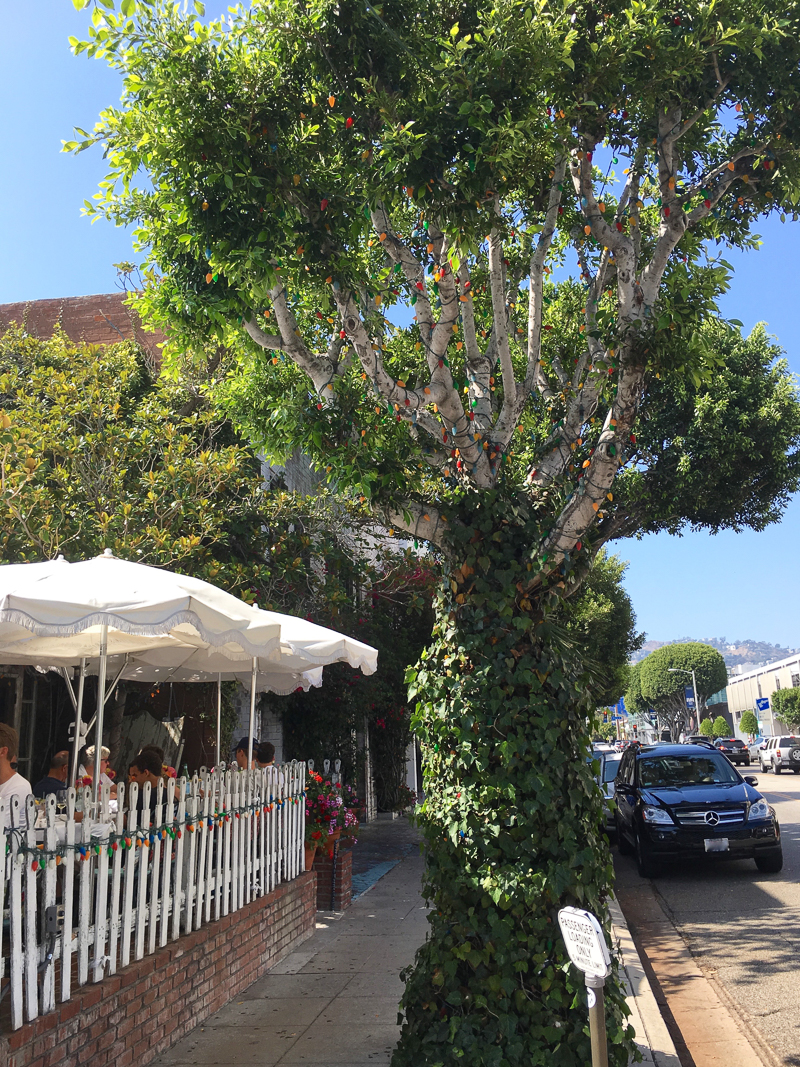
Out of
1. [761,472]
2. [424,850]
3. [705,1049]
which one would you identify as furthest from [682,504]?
[424,850]

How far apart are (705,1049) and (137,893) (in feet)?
12.7

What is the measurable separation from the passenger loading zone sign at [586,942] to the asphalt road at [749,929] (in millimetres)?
3162

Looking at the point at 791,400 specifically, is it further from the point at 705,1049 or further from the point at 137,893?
the point at 137,893

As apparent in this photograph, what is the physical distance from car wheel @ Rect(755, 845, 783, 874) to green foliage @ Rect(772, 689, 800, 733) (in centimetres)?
5185

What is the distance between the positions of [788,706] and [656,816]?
5408 cm

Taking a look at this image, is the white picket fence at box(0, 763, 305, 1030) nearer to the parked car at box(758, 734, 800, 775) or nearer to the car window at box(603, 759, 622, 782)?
the car window at box(603, 759, 622, 782)

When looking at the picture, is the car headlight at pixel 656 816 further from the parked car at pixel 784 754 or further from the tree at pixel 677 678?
the tree at pixel 677 678

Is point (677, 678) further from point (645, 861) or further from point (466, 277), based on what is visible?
point (466, 277)

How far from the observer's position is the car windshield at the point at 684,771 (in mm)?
11945

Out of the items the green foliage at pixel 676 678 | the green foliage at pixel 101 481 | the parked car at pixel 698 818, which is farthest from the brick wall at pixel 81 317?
the green foliage at pixel 676 678

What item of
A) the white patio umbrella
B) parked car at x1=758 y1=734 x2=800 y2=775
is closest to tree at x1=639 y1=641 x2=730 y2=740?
parked car at x1=758 y1=734 x2=800 y2=775

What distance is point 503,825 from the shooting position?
15.0 ft

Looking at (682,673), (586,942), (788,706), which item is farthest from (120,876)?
(682,673)

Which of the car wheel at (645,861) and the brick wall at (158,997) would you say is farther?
the car wheel at (645,861)
